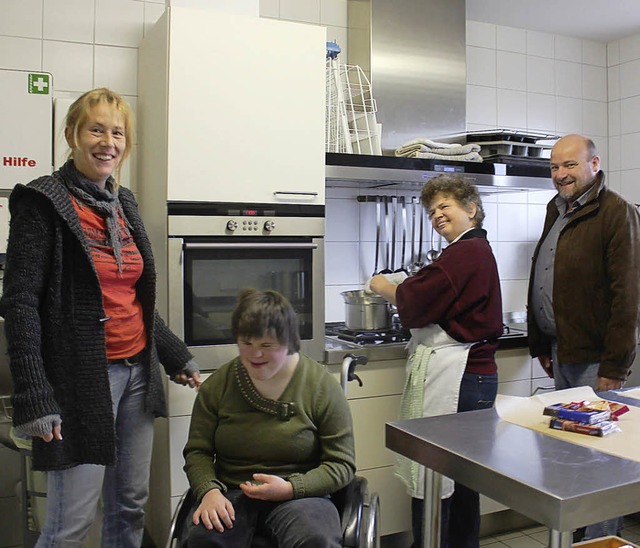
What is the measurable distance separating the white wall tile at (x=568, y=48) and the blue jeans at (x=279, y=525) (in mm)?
2924

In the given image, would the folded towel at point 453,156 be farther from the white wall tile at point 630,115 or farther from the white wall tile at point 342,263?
the white wall tile at point 630,115

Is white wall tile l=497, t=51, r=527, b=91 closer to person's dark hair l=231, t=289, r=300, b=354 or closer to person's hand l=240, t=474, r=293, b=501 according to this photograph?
person's dark hair l=231, t=289, r=300, b=354

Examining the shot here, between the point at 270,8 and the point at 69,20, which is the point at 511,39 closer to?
the point at 270,8

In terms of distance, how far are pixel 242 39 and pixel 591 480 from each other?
1686 mm

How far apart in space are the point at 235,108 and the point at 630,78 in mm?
2448

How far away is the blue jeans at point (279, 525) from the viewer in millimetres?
1418

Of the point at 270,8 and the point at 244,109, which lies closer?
the point at 244,109

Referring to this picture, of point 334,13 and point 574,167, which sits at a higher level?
point 334,13

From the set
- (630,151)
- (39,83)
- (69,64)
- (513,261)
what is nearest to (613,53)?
(630,151)

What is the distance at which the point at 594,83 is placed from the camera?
3672mm

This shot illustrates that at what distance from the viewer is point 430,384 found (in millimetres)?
2090

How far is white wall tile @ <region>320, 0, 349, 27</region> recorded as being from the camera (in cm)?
289

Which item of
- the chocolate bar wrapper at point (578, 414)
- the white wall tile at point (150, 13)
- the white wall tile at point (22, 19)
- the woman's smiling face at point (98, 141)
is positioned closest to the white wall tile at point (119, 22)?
the white wall tile at point (150, 13)

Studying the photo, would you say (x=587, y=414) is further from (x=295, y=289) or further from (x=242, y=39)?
(x=242, y=39)
